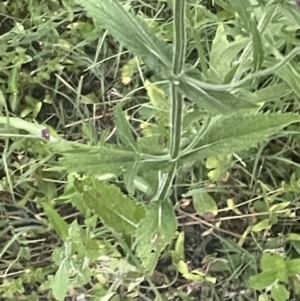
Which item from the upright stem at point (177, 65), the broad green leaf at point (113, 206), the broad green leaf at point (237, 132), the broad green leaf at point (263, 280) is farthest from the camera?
the broad green leaf at point (263, 280)

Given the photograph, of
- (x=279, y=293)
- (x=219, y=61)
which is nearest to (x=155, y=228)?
(x=219, y=61)

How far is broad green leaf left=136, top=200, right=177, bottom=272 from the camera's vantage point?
68 cm

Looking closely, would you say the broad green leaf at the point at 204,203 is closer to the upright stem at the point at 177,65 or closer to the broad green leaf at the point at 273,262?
the broad green leaf at the point at 273,262

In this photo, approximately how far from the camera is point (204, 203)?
956 mm

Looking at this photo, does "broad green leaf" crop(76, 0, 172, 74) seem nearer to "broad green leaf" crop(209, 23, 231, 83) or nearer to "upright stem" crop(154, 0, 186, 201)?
"upright stem" crop(154, 0, 186, 201)

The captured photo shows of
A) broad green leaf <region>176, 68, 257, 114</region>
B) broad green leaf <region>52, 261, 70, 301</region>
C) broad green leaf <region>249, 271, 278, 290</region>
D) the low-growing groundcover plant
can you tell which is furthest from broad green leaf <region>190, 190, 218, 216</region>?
broad green leaf <region>176, 68, 257, 114</region>

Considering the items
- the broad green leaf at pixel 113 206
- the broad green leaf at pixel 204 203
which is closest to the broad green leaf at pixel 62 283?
the broad green leaf at pixel 113 206

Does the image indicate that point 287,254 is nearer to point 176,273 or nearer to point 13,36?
point 176,273

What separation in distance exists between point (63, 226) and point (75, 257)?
0.14 ft

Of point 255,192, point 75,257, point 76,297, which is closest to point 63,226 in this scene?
point 75,257

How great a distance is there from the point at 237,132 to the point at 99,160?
0.14 metres

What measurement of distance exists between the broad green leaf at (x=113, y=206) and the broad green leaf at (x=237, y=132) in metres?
0.13

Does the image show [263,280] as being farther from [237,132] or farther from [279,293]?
[237,132]

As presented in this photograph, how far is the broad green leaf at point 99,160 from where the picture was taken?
655 millimetres
